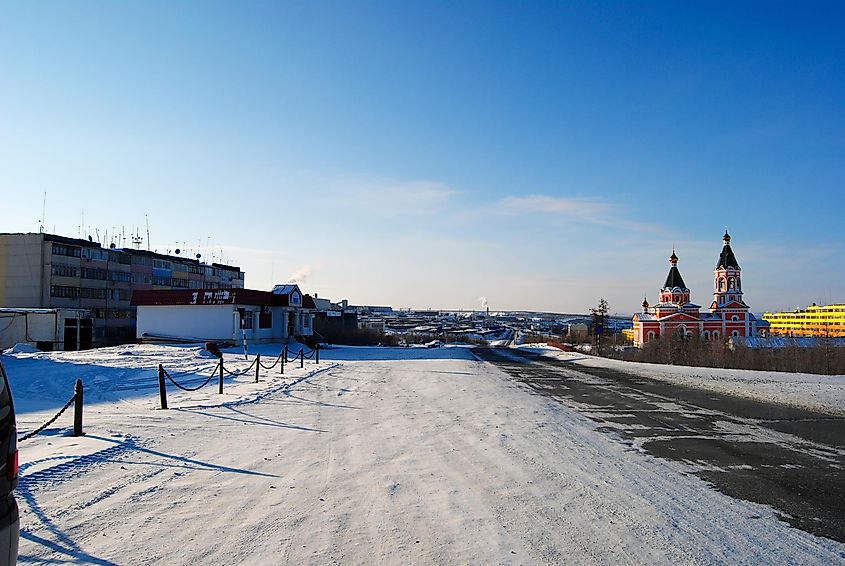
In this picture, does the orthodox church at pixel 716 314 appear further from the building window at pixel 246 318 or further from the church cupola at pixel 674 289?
the building window at pixel 246 318

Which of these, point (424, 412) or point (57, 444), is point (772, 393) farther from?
point (57, 444)

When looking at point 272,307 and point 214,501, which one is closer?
point 214,501

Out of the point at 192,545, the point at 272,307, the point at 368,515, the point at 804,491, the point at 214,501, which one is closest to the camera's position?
the point at 192,545

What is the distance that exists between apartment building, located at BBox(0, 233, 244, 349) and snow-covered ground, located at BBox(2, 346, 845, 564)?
47435 mm

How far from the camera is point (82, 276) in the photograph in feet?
200

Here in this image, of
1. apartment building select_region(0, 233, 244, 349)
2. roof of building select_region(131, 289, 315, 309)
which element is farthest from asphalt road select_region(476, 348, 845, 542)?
apartment building select_region(0, 233, 244, 349)

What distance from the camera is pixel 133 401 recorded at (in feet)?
50.8

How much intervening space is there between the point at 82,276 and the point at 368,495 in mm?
63356

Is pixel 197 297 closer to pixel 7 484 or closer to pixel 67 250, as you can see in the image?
pixel 67 250

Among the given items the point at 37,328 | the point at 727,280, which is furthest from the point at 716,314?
the point at 37,328

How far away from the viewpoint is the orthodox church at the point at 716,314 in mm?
85938

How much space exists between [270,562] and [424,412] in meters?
9.07

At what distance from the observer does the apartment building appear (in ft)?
188

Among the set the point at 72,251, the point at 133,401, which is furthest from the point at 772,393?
the point at 72,251
